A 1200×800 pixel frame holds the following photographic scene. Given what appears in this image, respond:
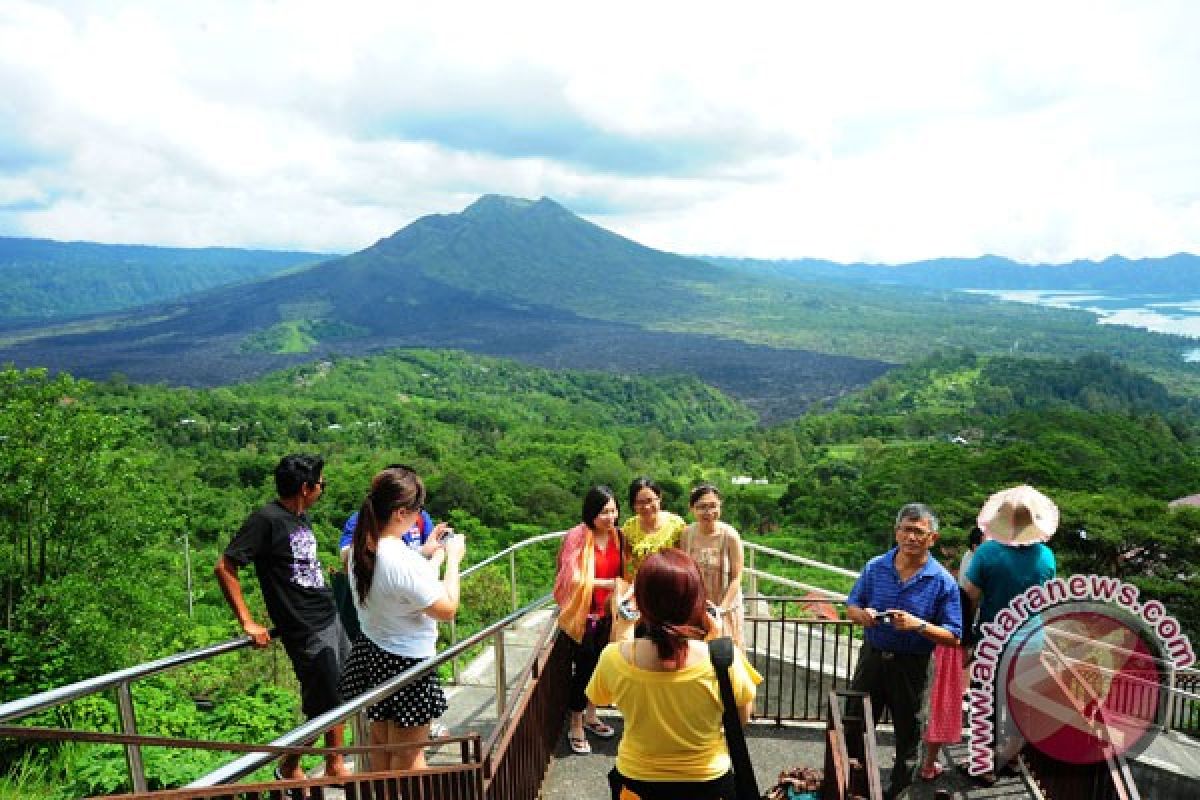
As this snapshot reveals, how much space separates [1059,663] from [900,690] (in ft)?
2.65

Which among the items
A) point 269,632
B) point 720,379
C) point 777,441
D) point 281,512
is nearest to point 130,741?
point 269,632

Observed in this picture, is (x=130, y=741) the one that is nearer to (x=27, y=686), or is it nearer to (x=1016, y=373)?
(x=27, y=686)

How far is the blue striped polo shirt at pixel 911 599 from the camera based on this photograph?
3.55 meters

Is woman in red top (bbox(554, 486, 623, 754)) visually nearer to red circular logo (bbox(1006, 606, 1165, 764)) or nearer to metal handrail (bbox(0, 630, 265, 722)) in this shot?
metal handrail (bbox(0, 630, 265, 722))

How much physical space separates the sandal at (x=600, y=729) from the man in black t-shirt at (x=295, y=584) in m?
1.55

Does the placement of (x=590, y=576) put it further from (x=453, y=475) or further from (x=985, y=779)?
(x=453, y=475)

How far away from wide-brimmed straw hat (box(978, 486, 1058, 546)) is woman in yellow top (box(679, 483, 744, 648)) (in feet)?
4.24

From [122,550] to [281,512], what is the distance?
733 inches

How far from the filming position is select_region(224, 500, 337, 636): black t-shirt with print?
3270mm

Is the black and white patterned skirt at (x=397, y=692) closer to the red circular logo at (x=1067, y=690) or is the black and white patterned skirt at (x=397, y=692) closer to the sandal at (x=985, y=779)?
the red circular logo at (x=1067, y=690)

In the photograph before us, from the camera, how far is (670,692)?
2.31 m

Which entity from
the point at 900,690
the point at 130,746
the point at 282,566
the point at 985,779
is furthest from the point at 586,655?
the point at 130,746

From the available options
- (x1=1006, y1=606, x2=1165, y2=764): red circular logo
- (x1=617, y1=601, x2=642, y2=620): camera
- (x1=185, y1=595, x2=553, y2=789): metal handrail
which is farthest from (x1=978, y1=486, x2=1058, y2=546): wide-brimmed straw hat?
(x1=185, y1=595, x2=553, y2=789): metal handrail

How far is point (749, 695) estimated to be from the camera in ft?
7.62
